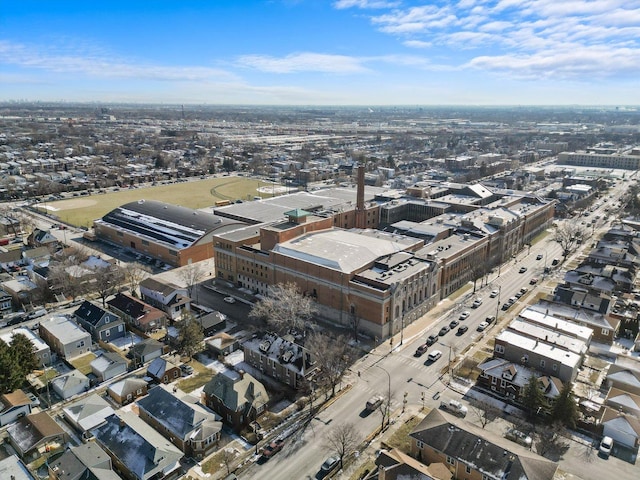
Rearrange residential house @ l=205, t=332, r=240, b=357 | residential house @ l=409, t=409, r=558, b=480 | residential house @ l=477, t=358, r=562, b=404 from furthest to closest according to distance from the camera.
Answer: residential house @ l=205, t=332, r=240, b=357, residential house @ l=477, t=358, r=562, b=404, residential house @ l=409, t=409, r=558, b=480

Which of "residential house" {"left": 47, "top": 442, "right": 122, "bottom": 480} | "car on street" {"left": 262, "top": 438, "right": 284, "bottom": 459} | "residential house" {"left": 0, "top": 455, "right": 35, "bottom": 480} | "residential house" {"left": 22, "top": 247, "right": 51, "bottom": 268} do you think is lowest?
"car on street" {"left": 262, "top": 438, "right": 284, "bottom": 459}

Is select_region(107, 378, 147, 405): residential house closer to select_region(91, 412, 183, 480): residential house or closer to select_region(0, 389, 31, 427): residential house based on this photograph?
select_region(91, 412, 183, 480): residential house

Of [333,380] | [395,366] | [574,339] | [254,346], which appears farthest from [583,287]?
[254,346]

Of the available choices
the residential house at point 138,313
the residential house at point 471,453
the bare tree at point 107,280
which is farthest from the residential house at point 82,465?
the bare tree at point 107,280

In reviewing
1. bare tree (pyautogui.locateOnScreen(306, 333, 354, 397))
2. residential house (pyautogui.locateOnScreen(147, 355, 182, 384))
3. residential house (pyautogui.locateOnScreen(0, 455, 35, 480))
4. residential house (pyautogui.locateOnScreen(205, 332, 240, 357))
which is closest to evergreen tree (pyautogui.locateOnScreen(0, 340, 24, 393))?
residential house (pyautogui.locateOnScreen(0, 455, 35, 480))

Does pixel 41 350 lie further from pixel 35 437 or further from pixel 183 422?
pixel 183 422

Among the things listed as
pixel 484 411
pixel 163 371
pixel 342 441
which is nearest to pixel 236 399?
pixel 342 441

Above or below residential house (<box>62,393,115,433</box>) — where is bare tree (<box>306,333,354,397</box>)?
above
